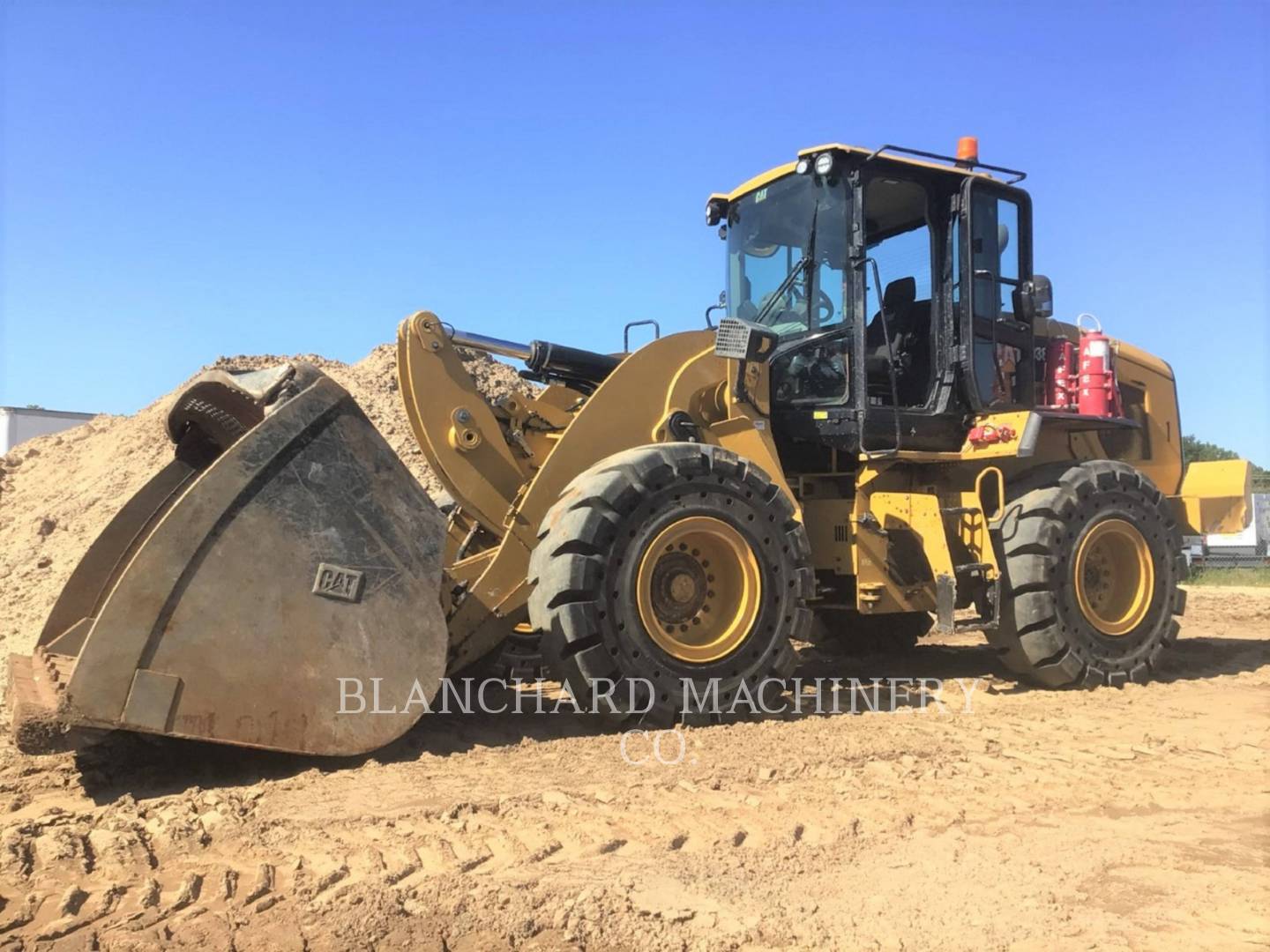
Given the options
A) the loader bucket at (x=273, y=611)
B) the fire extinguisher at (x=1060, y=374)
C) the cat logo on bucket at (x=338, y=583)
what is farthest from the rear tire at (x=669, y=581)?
the fire extinguisher at (x=1060, y=374)

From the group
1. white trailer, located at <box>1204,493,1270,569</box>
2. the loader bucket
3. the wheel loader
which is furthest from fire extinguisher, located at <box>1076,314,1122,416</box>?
white trailer, located at <box>1204,493,1270,569</box>

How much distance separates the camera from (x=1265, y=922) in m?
2.87

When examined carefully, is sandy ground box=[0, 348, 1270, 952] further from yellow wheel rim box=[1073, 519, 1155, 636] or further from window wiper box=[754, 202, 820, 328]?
window wiper box=[754, 202, 820, 328]

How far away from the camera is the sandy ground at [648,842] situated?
273cm

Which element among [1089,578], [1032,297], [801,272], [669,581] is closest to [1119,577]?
[1089,578]

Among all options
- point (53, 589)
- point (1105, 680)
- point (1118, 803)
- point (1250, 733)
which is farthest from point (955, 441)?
point (53, 589)

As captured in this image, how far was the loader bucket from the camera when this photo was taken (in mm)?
3486

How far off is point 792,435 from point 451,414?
7.39ft

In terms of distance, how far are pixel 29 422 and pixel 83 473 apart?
674 centimetres

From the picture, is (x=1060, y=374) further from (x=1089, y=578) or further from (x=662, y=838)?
(x=662, y=838)

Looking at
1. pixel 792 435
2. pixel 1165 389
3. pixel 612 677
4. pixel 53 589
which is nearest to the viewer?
pixel 612 677

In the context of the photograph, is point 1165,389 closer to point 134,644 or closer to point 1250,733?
point 1250,733

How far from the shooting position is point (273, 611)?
12.3ft

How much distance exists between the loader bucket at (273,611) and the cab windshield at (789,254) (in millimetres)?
3095
